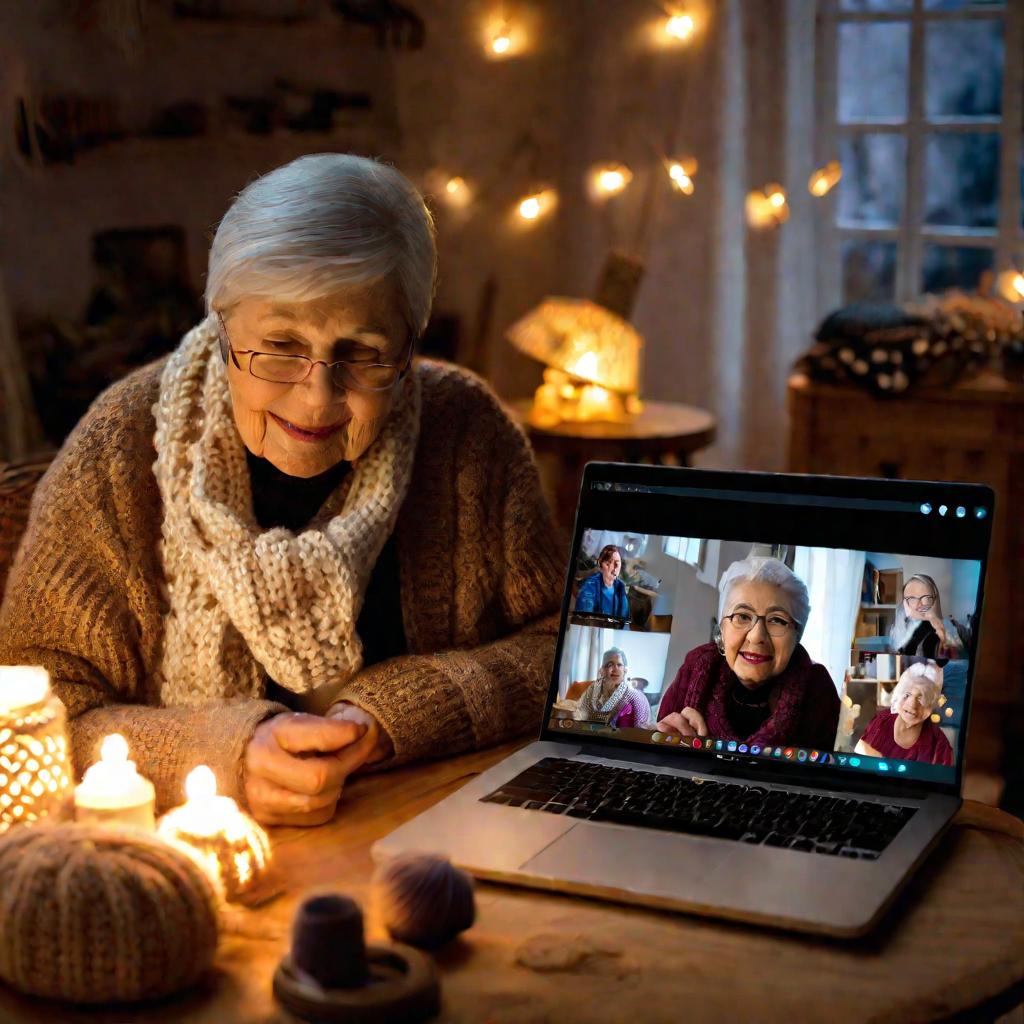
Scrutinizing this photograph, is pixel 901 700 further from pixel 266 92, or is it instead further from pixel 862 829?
pixel 266 92

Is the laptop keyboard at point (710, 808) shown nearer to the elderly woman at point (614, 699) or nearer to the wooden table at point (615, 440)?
the elderly woman at point (614, 699)

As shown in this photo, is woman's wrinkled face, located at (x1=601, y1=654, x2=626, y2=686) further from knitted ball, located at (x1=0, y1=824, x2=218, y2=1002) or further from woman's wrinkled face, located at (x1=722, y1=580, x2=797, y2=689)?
knitted ball, located at (x1=0, y1=824, x2=218, y2=1002)

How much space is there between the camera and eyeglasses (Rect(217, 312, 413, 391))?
134 centimetres

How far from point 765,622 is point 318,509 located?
52cm

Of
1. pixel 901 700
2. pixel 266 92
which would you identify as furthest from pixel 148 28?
pixel 901 700

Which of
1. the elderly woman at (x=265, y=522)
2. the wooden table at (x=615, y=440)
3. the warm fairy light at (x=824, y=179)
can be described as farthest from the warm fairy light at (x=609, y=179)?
the elderly woman at (x=265, y=522)

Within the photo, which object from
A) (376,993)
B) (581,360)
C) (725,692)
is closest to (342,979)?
(376,993)

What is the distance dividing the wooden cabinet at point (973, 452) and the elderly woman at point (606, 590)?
206 centimetres

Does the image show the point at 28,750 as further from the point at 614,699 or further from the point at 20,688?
the point at 614,699

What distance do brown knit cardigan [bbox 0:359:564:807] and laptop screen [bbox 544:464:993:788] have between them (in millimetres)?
149

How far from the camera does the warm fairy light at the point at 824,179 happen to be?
3.65 metres

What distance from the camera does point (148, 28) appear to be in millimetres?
2484

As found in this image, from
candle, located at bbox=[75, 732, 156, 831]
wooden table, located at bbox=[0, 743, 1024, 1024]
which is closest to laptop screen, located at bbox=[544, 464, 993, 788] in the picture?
wooden table, located at bbox=[0, 743, 1024, 1024]

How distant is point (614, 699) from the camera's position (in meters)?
1.25
